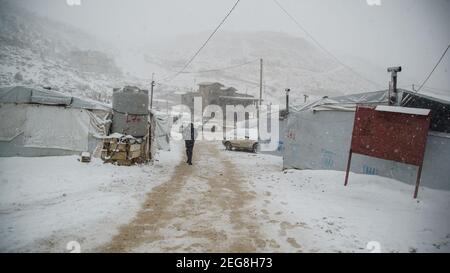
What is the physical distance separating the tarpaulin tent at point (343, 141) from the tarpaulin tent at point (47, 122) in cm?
925

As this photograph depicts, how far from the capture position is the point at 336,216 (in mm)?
7066

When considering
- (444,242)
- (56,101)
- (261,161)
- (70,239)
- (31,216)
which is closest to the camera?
(70,239)

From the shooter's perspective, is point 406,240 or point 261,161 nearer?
point 406,240

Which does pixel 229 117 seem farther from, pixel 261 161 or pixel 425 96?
pixel 425 96

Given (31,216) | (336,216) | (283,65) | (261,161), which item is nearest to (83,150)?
(31,216)

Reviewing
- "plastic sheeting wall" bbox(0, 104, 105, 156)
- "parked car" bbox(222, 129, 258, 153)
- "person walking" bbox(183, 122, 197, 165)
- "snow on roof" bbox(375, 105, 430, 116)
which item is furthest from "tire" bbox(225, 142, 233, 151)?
"snow on roof" bbox(375, 105, 430, 116)

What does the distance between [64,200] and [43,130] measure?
6456mm

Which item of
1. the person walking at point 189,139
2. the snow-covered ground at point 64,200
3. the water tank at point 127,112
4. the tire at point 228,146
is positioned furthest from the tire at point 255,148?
the water tank at point 127,112

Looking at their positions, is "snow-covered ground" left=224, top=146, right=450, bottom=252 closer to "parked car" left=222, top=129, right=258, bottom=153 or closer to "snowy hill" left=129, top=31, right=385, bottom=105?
"parked car" left=222, top=129, right=258, bottom=153

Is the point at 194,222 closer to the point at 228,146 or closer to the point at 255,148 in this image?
the point at 255,148

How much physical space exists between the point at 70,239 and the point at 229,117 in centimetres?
5132

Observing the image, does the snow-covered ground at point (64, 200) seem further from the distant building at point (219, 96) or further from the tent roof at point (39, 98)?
the distant building at point (219, 96)

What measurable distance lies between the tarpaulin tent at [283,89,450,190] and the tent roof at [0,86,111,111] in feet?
32.0

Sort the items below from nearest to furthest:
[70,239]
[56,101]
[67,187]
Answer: [70,239] → [67,187] → [56,101]
